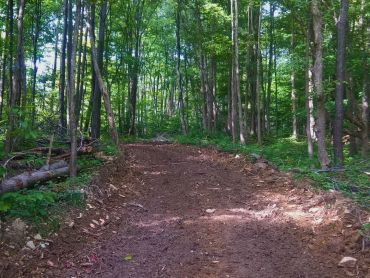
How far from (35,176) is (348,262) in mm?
5606

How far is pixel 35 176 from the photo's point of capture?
7.02 metres

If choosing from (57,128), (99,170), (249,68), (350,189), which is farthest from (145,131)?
(350,189)

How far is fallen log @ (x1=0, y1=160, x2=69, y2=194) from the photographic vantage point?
597cm

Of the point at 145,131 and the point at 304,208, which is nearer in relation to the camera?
the point at 304,208

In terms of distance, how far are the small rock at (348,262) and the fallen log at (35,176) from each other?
4.94 meters

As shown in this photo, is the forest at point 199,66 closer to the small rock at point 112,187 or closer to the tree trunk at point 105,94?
the tree trunk at point 105,94

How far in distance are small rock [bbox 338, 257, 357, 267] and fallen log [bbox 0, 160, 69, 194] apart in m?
4.94

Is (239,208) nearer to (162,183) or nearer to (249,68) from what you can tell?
(162,183)

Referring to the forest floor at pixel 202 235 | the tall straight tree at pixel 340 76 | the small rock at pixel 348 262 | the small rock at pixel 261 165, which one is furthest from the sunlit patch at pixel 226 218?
the tall straight tree at pixel 340 76

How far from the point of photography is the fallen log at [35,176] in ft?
19.6

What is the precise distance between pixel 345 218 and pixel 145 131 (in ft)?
103

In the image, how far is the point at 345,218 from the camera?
616 centimetres

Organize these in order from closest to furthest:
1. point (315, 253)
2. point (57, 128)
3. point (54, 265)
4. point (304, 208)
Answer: point (54, 265) < point (315, 253) < point (304, 208) < point (57, 128)

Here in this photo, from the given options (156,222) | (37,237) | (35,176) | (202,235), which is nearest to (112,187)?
(35,176)
